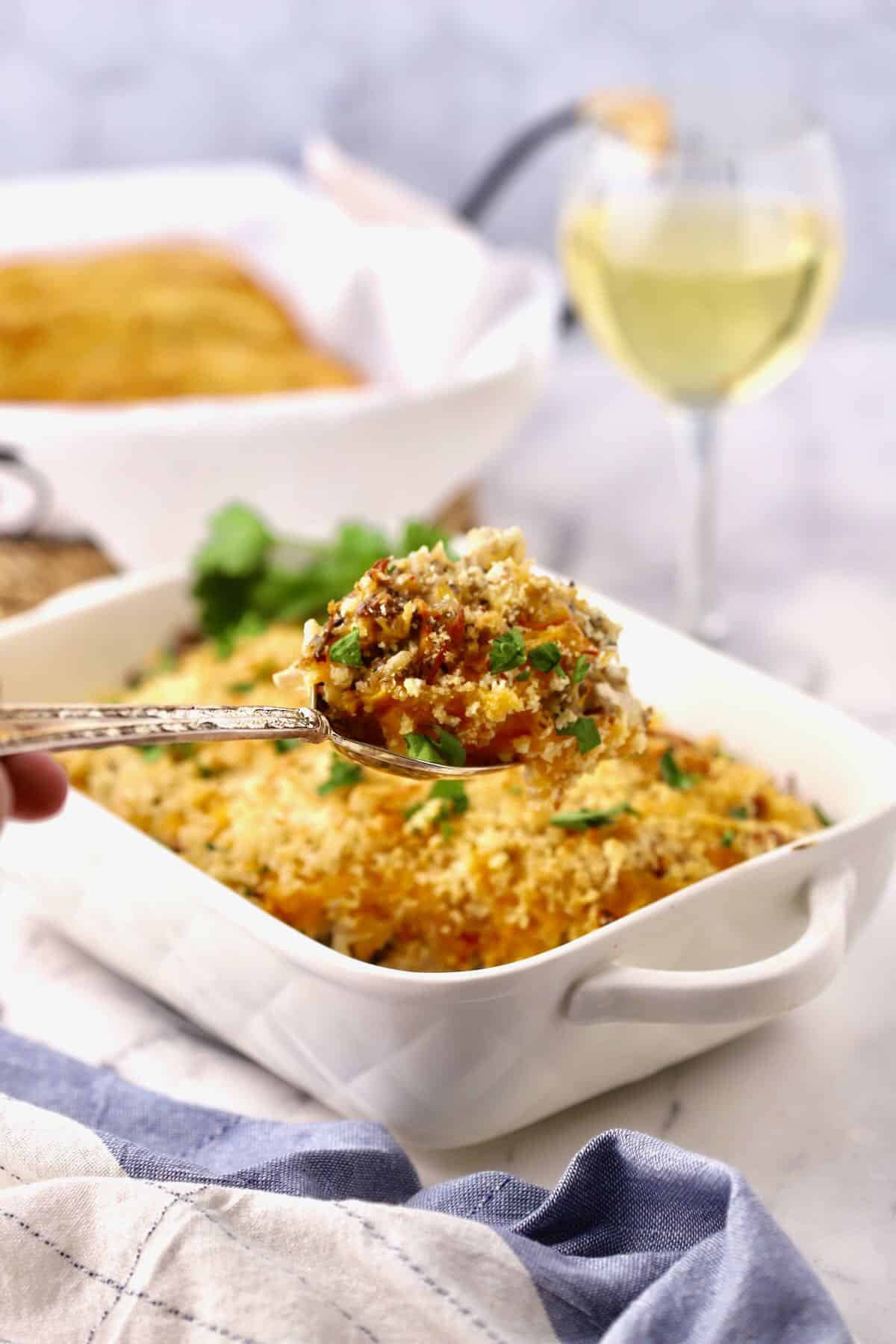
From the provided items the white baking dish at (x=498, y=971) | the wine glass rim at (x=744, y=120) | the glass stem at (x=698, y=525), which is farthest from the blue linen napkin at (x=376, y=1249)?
the wine glass rim at (x=744, y=120)

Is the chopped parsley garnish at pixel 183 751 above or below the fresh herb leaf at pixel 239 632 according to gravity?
above

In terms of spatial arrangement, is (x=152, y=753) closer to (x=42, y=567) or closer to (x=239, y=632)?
(x=239, y=632)

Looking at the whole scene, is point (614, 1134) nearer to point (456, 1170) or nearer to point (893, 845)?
point (456, 1170)

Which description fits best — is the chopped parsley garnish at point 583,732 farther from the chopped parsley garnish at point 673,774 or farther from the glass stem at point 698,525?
the glass stem at point 698,525

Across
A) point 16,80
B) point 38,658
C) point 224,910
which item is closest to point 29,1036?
point 224,910

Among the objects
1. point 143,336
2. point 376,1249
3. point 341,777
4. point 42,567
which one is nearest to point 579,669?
point 341,777

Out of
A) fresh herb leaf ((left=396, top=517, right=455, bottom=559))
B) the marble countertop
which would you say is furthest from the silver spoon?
fresh herb leaf ((left=396, top=517, right=455, bottom=559))

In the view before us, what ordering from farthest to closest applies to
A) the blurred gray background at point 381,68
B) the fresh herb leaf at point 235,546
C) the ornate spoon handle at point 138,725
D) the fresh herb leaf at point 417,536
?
the blurred gray background at point 381,68
the fresh herb leaf at point 235,546
the fresh herb leaf at point 417,536
the ornate spoon handle at point 138,725
